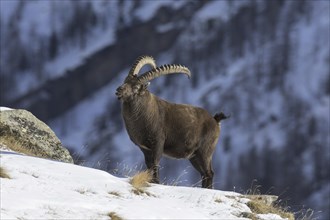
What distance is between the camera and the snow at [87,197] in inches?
509

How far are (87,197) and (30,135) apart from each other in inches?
256

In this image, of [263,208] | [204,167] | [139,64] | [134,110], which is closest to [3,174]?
A: [263,208]

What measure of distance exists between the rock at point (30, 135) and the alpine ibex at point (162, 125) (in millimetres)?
1786

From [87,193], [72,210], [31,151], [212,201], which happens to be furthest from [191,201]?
[31,151]

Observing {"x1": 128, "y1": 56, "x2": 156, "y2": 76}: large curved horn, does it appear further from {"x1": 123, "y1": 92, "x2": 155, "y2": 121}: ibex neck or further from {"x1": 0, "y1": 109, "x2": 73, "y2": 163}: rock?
{"x1": 0, "y1": 109, "x2": 73, "y2": 163}: rock

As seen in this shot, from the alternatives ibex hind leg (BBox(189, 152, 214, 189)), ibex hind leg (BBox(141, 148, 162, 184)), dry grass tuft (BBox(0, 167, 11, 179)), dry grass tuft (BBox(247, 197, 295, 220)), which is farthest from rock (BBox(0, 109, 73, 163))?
dry grass tuft (BBox(0, 167, 11, 179))

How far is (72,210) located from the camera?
1309 cm

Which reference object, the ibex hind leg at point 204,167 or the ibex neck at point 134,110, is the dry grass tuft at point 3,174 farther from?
the ibex hind leg at point 204,167

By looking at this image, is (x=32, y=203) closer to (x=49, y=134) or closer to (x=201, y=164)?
(x=49, y=134)

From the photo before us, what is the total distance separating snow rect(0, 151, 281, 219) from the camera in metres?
12.9

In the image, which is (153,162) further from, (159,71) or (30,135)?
(30,135)

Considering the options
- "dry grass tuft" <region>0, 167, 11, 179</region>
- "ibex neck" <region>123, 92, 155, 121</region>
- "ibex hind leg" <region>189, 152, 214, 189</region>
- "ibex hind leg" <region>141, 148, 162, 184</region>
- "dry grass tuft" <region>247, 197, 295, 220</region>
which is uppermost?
"ibex neck" <region>123, 92, 155, 121</region>

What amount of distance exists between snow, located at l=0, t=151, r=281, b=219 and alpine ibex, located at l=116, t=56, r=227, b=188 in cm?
310

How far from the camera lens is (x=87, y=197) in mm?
14219
